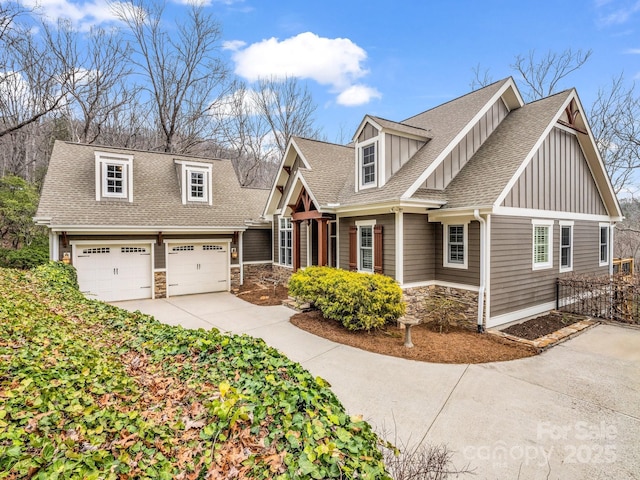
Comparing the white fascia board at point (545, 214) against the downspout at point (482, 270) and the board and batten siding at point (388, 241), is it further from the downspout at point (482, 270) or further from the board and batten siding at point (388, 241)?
the board and batten siding at point (388, 241)

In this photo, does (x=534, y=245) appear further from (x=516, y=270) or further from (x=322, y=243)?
(x=322, y=243)

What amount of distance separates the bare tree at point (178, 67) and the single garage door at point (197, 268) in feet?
37.9

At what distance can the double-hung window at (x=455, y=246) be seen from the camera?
28.2 ft

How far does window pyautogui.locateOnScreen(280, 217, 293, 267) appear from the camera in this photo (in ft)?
46.0

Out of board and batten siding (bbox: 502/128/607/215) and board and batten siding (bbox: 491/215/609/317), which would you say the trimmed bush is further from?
board and batten siding (bbox: 502/128/607/215)

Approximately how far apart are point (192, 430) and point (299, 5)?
51.2 ft

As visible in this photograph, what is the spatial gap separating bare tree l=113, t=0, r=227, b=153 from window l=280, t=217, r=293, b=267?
12104 mm

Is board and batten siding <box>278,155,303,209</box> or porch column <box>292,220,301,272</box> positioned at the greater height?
board and batten siding <box>278,155,303,209</box>

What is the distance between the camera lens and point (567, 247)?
10617mm

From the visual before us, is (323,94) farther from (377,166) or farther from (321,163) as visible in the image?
(377,166)

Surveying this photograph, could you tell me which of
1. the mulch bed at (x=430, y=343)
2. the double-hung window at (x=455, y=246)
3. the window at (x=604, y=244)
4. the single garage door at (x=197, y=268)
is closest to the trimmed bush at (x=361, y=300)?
the mulch bed at (x=430, y=343)

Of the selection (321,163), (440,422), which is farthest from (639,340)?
(321,163)

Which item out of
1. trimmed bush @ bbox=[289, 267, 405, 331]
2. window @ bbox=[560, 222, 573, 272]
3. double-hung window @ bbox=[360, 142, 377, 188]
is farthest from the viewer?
window @ bbox=[560, 222, 573, 272]

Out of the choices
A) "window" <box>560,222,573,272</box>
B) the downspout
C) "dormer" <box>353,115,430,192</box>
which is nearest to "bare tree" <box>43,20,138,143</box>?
"dormer" <box>353,115,430,192</box>
